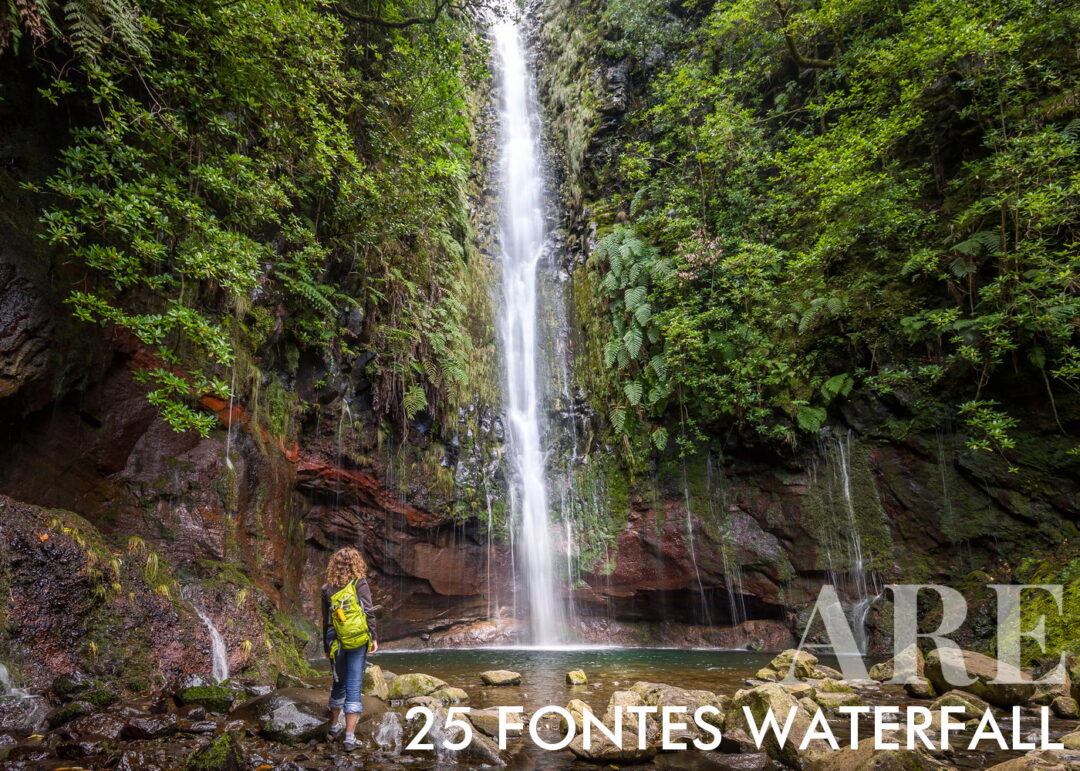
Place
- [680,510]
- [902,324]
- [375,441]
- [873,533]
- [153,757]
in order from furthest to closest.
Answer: [680,510] < [375,441] < [873,533] < [902,324] < [153,757]

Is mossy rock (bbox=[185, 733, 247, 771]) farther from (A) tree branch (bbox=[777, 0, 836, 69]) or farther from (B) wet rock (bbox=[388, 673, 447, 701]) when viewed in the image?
(A) tree branch (bbox=[777, 0, 836, 69])

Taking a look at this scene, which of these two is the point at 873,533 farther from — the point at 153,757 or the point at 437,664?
the point at 153,757

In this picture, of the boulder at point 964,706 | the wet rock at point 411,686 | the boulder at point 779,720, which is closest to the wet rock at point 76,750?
the wet rock at point 411,686

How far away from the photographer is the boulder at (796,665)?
7.38 meters

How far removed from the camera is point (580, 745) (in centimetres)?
408

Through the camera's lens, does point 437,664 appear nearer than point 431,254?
Yes

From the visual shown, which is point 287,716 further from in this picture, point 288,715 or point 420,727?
point 420,727

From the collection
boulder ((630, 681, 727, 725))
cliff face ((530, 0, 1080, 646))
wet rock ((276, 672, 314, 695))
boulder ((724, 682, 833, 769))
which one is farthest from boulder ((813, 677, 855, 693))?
wet rock ((276, 672, 314, 695))

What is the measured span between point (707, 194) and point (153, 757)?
47.6 feet

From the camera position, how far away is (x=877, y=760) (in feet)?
9.83

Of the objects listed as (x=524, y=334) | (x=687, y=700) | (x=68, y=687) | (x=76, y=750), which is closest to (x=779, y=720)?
(x=687, y=700)

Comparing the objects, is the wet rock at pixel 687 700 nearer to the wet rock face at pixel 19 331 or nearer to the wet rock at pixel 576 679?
the wet rock at pixel 576 679

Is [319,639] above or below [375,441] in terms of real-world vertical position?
below

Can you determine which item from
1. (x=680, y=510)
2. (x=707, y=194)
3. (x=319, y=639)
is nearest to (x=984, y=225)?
(x=707, y=194)
